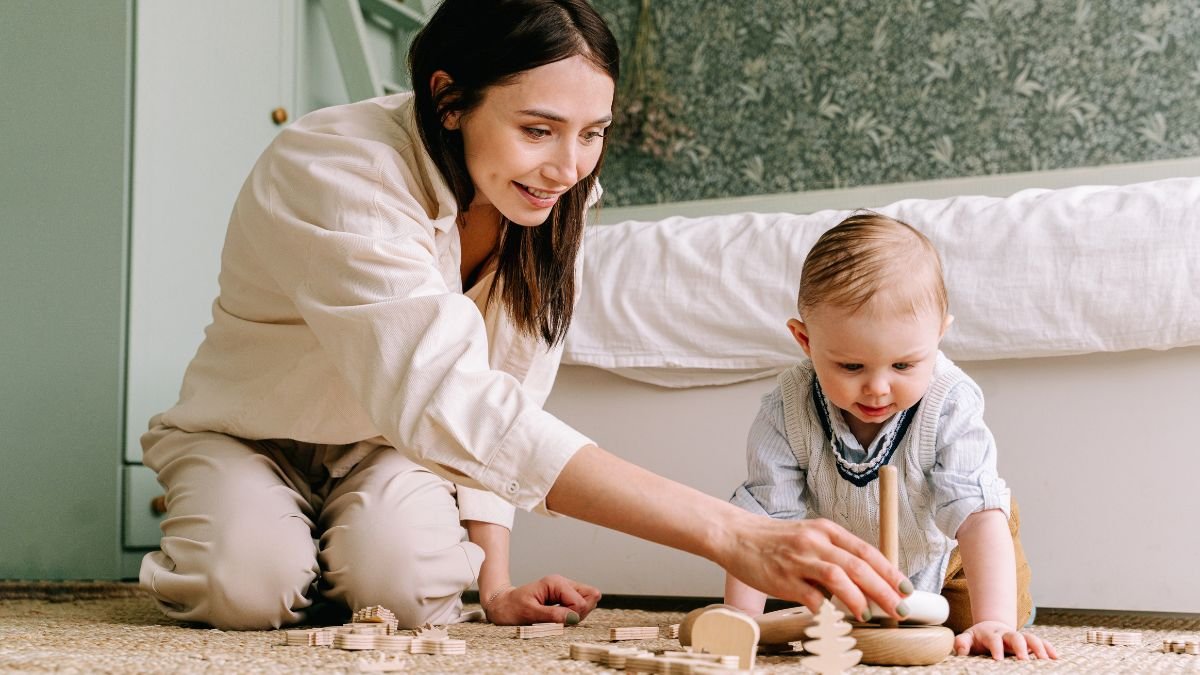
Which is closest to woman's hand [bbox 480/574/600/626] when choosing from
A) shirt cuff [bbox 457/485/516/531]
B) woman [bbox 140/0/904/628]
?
woman [bbox 140/0/904/628]

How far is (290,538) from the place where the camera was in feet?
3.87

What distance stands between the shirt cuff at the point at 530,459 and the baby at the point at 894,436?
34cm

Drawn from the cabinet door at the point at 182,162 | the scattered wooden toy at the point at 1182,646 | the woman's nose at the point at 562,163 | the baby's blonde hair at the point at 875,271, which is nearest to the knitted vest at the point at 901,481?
the baby's blonde hair at the point at 875,271

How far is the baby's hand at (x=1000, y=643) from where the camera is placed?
92cm

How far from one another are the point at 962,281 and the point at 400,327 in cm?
79

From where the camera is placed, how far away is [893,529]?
0.86 metres

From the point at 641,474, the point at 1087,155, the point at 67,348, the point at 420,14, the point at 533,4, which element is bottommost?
the point at 641,474

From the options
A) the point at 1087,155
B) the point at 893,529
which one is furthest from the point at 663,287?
the point at 1087,155

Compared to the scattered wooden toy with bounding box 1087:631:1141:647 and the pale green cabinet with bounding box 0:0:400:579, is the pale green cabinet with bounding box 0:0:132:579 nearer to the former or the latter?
the pale green cabinet with bounding box 0:0:400:579

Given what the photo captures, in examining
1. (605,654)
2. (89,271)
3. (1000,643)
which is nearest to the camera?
(605,654)

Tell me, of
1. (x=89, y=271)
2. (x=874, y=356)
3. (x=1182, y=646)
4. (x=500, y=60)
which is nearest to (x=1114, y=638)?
(x=1182, y=646)

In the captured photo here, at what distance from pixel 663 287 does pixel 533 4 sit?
1.82 ft

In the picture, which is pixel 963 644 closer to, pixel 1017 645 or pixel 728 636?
pixel 1017 645

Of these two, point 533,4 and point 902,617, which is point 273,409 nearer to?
point 533,4
